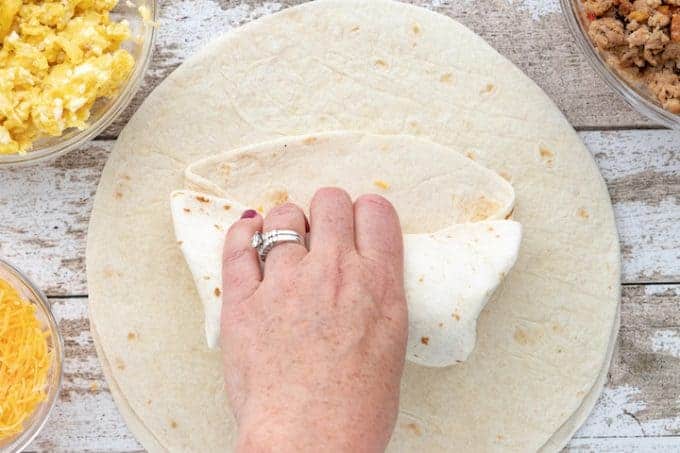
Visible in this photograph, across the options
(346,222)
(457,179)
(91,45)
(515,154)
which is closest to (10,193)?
(91,45)

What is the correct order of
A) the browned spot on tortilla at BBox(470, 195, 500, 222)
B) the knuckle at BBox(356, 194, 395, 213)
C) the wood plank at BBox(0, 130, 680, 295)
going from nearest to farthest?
1. the knuckle at BBox(356, 194, 395, 213)
2. the browned spot on tortilla at BBox(470, 195, 500, 222)
3. the wood plank at BBox(0, 130, 680, 295)

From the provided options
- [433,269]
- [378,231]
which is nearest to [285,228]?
[378,231]

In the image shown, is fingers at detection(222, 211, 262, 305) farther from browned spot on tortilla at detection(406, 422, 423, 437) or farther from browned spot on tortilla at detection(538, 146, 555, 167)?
browned spot on tortilla at detection(538, 146, 555, 167)

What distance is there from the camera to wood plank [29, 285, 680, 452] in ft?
5.68

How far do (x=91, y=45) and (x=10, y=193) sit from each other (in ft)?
1.52

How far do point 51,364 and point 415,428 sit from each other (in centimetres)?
86

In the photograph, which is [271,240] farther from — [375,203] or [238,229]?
[375,203]

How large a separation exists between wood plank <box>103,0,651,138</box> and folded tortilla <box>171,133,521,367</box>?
11.9 inches

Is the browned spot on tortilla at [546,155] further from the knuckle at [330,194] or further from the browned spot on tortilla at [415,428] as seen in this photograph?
the browned spot on tortilla at [415,428]

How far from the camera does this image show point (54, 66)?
1.52m

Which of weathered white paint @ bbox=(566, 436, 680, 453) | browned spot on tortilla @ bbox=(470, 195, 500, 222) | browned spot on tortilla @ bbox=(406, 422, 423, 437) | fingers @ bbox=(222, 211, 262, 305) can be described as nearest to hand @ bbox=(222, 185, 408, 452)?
fingers @ bbox=(222, 211, 262, 305)

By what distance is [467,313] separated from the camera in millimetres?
1478

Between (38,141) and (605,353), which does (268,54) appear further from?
(605,353)

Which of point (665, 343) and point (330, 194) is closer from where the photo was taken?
point (330, 194)
